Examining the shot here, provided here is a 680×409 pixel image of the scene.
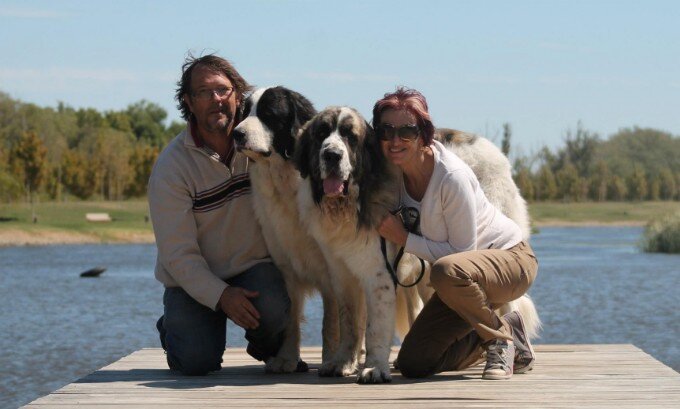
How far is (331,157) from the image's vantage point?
205 inches

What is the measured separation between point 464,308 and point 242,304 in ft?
4.11

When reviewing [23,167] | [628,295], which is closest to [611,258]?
[628,295]

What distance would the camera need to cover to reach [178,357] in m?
6.07

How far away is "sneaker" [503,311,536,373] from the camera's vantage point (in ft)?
19.2

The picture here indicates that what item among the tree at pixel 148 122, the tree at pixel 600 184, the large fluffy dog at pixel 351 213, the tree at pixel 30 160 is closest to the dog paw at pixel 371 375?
the large fluffy dog at pixel 351 213

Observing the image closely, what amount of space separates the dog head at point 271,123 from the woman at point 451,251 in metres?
0.43

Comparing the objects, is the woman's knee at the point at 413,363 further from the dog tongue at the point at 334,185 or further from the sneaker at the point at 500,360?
the dog tongue at the point at 334,185

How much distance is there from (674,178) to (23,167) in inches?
1846

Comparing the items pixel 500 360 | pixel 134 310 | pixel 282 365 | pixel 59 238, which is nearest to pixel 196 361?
pixel 282 365

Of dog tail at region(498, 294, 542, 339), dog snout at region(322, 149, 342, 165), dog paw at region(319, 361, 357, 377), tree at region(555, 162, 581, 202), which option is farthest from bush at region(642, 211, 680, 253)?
dog snout at region(322, 149, 342, 165)

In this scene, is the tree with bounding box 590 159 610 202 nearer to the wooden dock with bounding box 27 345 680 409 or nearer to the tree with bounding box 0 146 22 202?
the tree with bounding box 0 146 22 202

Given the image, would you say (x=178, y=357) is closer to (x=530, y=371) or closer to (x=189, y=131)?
(x=189, y=131)

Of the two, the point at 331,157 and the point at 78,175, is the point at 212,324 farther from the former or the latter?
the point at 78,175

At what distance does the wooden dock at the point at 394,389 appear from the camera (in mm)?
5000
